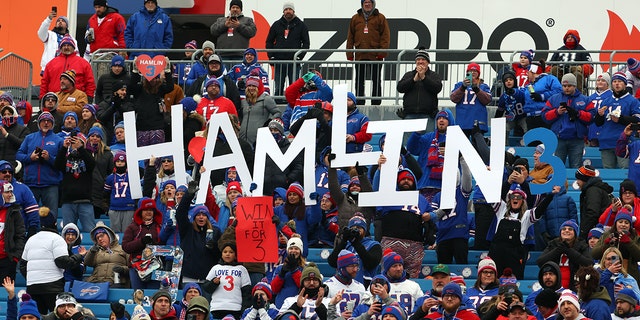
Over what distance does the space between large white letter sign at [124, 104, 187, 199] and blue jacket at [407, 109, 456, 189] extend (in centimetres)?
278

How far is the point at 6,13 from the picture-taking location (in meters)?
34.5

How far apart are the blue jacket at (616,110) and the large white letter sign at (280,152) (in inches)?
147

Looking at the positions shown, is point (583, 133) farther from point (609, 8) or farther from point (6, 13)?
point (6, 13)

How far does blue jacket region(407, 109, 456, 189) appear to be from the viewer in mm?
23828

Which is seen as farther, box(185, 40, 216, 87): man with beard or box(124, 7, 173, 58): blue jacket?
box(124, 7, 173, 58): blue jacket

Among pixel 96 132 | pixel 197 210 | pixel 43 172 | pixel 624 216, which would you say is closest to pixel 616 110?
pixel 624 216

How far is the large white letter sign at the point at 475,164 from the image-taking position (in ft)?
75.7

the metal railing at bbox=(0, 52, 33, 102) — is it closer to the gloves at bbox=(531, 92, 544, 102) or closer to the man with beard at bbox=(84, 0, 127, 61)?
the man with beard at bbox=(84, 0, 127, 61)

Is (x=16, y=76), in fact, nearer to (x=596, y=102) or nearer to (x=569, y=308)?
(x=596, y=102)

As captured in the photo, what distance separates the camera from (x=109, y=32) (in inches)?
1166

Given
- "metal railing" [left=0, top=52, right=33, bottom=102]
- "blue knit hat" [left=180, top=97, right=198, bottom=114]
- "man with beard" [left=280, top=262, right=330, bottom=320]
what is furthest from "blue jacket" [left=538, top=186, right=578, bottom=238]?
"metal railing" [left=0, top=52, right=33, bottom=102]

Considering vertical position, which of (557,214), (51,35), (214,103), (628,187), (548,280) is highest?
(51,35)

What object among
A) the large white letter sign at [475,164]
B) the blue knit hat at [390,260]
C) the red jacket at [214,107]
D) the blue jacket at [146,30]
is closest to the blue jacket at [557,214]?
the large white letter sign at [475,164]

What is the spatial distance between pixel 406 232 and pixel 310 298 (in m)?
2.20
